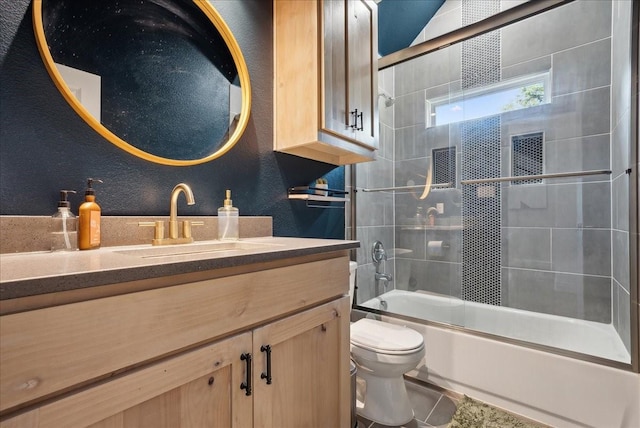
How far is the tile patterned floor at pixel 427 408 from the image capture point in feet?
5.16

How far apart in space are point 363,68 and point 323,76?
0.41 metres

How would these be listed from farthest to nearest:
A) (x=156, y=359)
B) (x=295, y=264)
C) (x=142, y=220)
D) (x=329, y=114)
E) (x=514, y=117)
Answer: (x=514, y=117), (x=329, y=114), (x=142, y=220), (x=295, y=264), (x=156, y=359)

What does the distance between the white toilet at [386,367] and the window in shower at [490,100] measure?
68.6 inches

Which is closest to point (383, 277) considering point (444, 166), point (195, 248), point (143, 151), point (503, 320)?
point (503, 320)

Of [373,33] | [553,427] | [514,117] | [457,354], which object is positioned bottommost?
[553,427]

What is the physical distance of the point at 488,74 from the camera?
8.18ft

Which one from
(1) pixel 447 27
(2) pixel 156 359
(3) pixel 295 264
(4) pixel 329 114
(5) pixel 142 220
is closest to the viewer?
(2) pixel 156 359

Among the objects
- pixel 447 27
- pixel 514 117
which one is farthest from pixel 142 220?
pixel 447 27

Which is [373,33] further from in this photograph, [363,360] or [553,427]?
[553,427]

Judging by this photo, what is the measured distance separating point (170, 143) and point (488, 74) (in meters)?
2.52

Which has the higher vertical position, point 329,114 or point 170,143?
point 329,114

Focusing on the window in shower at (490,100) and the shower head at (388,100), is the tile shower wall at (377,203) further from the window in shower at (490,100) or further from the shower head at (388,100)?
the window in shower at (490,100)

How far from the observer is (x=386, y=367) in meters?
1.51

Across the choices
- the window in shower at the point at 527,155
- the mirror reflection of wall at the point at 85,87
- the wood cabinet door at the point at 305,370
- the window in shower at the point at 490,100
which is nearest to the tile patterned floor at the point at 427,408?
the wood cabinet door at the point at 305,370
